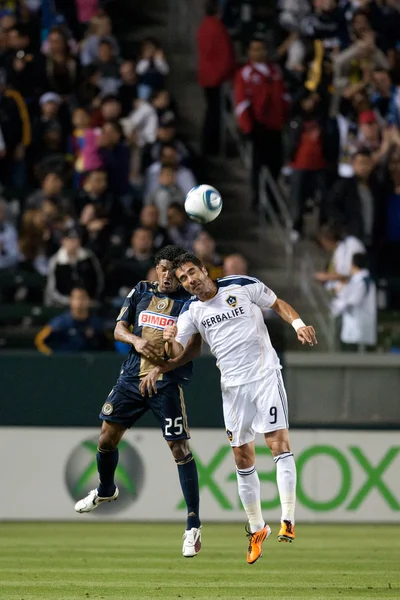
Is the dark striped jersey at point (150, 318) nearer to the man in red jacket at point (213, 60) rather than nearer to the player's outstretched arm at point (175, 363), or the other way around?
the player's outstretched arm at point (175, 363)

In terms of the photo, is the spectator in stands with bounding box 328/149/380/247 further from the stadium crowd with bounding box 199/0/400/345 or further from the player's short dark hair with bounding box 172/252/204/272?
the player's short dark hair with bounding box 172/252/204/272

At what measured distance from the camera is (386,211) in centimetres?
1728

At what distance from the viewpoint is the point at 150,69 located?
61.4 ft

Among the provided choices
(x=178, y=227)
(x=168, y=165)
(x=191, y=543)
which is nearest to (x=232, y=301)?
(x=191, y=543)

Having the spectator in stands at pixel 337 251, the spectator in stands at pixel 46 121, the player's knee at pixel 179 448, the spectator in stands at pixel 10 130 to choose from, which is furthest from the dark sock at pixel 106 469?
the spectator in stands at pixel 10 130

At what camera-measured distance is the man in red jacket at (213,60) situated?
18.5 metres

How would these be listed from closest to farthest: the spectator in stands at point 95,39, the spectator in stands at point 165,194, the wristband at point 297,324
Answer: the wristband at point 297,324
the spectator in stands at point 165,194
the spectator in stands at point 95,39

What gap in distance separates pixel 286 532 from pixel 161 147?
28.2ft

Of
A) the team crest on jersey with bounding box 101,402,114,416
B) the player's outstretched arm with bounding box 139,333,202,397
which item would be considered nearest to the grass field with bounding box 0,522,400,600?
the team crest on jersey with bounding box 101,402,114,416

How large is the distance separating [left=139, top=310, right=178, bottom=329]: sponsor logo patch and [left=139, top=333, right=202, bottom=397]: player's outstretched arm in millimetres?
388

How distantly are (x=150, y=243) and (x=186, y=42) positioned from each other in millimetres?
5737

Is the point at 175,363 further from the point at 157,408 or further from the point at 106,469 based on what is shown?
the point at 106,469

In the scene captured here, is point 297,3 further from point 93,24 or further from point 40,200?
point 40,200

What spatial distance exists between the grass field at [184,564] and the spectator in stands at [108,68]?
650 cm
